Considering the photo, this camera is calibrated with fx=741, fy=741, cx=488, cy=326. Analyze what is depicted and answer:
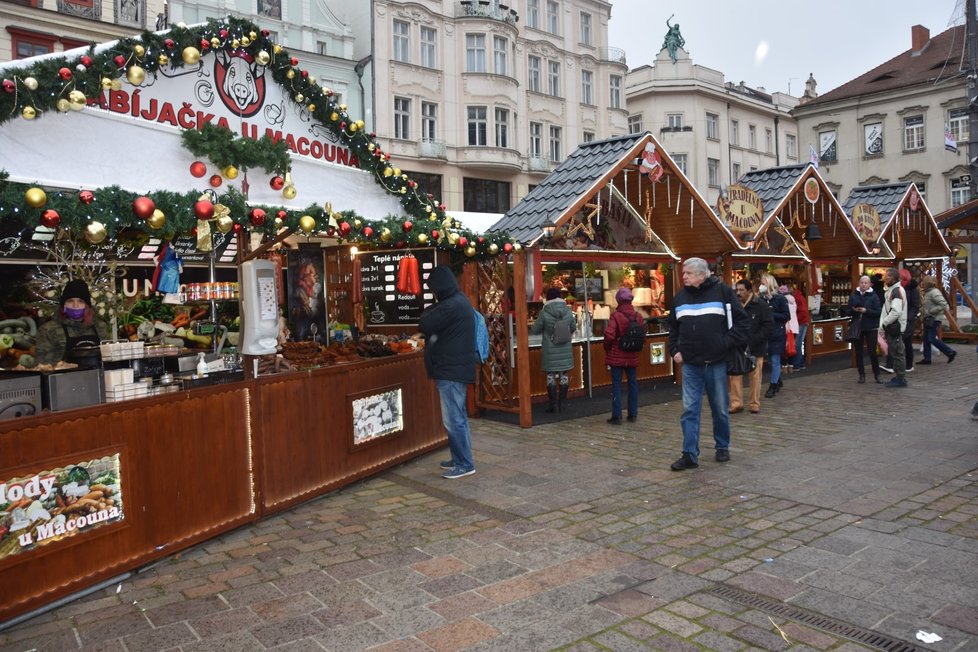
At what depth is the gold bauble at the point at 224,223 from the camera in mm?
5230

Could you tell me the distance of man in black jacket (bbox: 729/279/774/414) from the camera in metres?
9.59

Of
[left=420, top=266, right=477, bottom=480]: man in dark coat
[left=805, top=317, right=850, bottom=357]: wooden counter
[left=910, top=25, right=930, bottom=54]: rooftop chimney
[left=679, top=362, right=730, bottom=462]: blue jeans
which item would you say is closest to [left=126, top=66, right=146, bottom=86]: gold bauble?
[left=420, top=266, right=477, bottom=480]: man in dark coat

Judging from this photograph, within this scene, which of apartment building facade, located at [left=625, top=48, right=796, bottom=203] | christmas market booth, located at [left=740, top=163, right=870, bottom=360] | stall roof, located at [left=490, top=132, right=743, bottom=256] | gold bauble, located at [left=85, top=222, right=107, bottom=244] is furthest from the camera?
apartment building facade, located at [left=625, top=48, right=796, bottom=203]

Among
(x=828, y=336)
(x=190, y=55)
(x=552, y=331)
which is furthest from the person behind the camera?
(x=828, y=336)

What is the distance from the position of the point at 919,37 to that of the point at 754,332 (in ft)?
145

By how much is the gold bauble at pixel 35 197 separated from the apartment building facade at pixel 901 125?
43.6m

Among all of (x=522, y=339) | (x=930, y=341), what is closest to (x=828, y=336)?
(x=930, y=341)

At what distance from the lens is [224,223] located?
525cm

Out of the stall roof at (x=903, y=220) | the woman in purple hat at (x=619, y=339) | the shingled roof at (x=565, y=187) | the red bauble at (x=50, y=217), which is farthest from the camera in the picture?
the stall roof at (x=903, y=220)

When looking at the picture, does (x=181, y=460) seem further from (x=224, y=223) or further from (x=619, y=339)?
(x=619, y=339)

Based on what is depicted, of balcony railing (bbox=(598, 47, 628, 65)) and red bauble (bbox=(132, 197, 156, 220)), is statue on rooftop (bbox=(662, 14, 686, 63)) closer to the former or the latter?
balcony railing (bbox=(598, 47, 628, 65))

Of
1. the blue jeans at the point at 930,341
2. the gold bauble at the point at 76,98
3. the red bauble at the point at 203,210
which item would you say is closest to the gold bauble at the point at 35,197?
the gold bauble at the point at 76,98

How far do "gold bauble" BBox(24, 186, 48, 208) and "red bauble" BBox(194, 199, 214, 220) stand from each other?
1.00 metres

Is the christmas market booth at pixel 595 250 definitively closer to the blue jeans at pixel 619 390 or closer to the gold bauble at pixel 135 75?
the blue jeans at pixel 619 390
